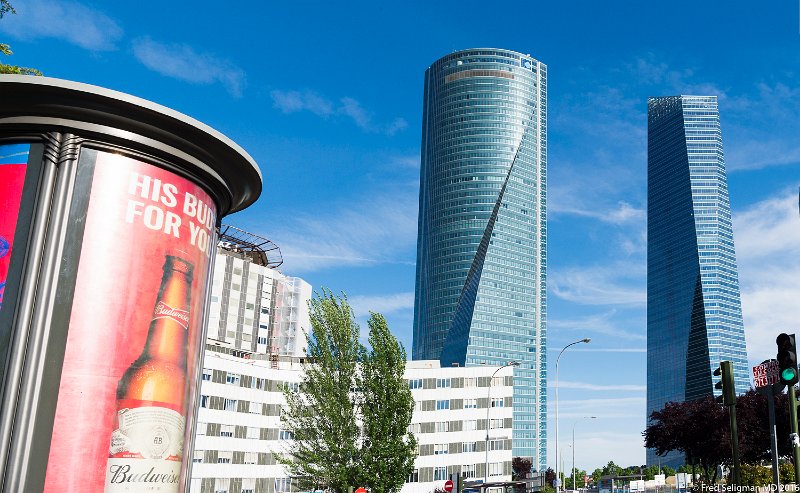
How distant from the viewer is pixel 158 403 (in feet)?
42.1

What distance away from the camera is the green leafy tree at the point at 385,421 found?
39219 mm

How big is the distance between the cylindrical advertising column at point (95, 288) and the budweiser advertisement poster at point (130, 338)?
20mm

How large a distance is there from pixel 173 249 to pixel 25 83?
3.82 meters

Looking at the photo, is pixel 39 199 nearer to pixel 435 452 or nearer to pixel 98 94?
pixel 98 94

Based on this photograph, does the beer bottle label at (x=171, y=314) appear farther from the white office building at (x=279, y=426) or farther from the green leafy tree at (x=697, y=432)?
the white office building at (x=279, y=426)

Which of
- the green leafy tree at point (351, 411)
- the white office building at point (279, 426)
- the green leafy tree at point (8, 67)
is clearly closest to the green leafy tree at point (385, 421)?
the green leafy tree at point (351, 411)

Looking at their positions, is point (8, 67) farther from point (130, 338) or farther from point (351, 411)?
point (351, 411)

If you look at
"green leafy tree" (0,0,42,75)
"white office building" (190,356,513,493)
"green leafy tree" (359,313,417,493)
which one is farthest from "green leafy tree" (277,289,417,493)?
"white office building" (190,356,513,493)

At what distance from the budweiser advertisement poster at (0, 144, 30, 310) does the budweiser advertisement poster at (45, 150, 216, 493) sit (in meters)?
1.06

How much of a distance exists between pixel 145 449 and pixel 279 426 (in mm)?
81564

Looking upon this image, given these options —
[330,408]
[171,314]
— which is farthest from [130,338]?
[330,408]

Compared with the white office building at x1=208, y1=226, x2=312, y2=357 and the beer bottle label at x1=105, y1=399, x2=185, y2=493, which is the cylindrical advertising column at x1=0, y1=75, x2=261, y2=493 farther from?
the white office building at x1=208, y1=226, x2=312, y2=357

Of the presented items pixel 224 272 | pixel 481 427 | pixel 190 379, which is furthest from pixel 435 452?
pixel 190 379

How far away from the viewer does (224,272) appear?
131m
